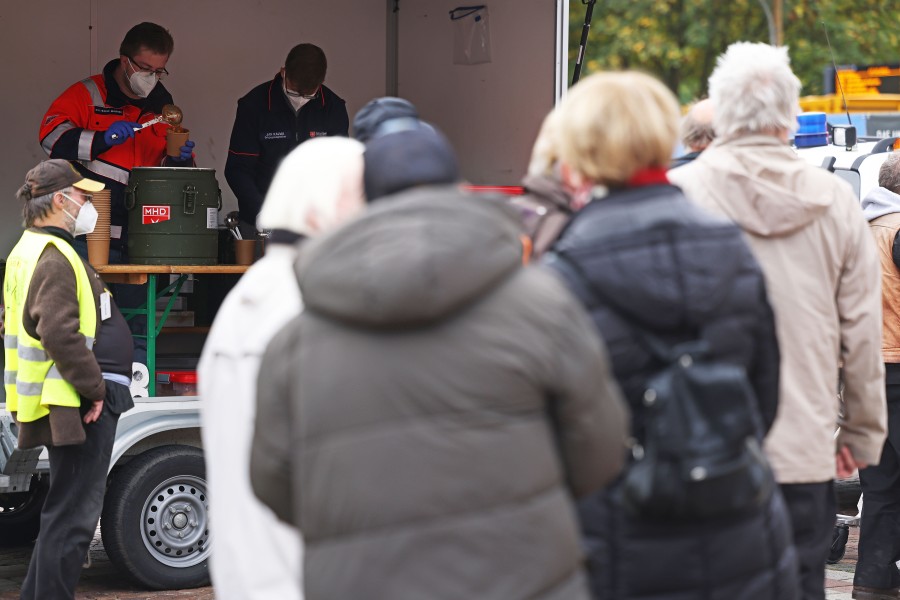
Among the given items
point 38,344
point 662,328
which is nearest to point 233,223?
point 38,344

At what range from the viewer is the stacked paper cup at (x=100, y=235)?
6336mm

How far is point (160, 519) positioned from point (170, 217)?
1370mm

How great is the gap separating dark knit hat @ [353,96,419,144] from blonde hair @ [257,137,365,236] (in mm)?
1239

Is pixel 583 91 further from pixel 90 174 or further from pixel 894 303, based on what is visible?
pixel 90 174

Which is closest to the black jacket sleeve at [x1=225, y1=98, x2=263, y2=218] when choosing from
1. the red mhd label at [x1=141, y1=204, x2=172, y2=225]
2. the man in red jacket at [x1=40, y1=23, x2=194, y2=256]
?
the man in red jacket at [x1=40, y1=23, x2=194, y2=256]

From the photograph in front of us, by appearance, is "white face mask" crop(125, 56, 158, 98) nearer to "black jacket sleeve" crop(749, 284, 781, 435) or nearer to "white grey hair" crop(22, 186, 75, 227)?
"white grey hair" crop(22, 186, 75, 227)

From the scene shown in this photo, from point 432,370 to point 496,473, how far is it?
0.18m

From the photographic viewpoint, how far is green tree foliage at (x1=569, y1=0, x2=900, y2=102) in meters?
30.9

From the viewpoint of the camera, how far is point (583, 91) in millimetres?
2691

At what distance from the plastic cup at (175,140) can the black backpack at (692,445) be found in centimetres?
493

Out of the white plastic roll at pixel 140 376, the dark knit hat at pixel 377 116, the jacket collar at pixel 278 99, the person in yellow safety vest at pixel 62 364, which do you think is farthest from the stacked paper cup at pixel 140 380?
the dark knit hat at pixel 377 116

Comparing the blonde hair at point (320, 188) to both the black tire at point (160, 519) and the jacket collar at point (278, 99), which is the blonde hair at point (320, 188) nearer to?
the black tire at point (160, 519)

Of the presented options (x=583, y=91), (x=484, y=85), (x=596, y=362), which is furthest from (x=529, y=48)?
(x=596, y=362)

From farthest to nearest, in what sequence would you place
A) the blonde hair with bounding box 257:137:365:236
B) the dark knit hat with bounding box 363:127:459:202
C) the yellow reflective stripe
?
the yellow reflective stripe → the blonde hair with bounding box 257:137:365:236 → the dark knit hat with bounding box 363:127:459:202
